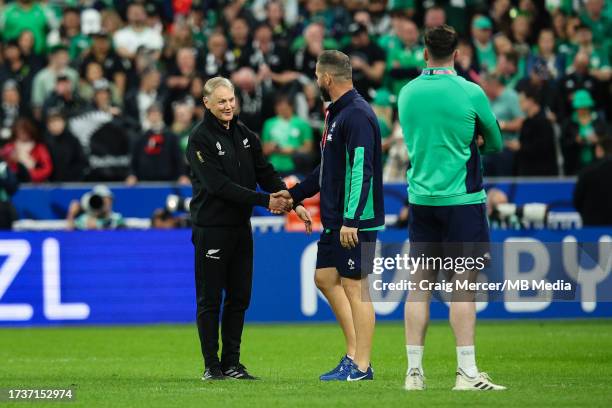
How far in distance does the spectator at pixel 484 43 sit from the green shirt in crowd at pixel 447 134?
13.0 metres

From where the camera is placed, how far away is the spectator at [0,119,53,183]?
20.2m

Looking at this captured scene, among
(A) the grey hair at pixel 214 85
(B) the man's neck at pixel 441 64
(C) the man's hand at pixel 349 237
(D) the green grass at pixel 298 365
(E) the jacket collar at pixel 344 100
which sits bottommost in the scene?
(D) the green grass at pixel 298 365

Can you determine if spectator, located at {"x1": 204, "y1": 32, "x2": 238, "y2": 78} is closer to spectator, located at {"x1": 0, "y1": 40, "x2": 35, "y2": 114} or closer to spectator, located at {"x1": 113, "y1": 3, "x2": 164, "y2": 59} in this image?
spectator, located at {"x1": 113, "y1": 3, "x2": 164, "y2": 59}

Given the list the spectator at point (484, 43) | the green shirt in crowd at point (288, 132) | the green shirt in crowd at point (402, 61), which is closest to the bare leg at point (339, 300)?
the green shirt in crowd at point (288, 132)

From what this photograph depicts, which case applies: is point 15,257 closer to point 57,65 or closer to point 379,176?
point 57,65

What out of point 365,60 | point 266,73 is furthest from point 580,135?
point 266,73

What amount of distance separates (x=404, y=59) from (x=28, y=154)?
6.11m

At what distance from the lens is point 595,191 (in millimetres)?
→ 17766

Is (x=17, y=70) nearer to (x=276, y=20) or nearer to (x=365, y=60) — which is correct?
(x=276, y=20)

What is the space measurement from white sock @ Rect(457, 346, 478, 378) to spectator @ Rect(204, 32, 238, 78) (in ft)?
43.1

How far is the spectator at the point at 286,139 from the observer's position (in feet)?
65.2

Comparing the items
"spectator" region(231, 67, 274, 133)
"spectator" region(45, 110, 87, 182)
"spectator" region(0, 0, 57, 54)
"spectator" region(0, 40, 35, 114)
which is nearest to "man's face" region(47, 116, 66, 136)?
"spectator" region(45, 110, 87, 182)

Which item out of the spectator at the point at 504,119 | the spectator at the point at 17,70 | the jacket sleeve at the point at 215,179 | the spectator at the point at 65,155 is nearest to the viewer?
the jacket sleeve at the point at 215,179

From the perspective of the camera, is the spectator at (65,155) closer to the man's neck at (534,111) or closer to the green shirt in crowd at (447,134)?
the man's neck at (534,111)
